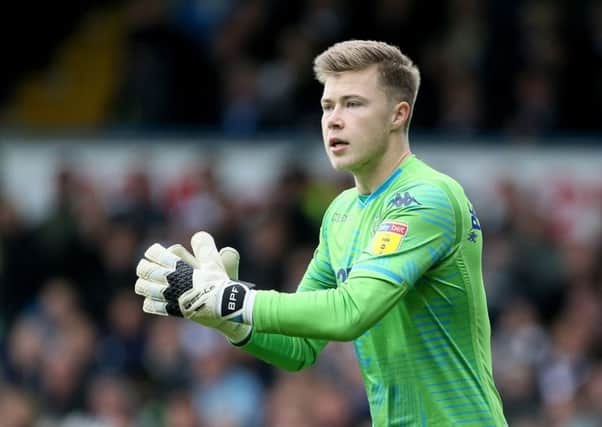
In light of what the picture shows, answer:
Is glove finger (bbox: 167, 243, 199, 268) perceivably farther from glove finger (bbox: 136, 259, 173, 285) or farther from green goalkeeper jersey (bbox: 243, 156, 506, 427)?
green goalkeeper jersey (bbox: 243, 156, 506, 427)

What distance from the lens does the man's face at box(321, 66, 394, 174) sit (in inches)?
191

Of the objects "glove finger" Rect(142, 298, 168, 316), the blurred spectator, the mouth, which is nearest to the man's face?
the mouth

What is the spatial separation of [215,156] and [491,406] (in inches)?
317

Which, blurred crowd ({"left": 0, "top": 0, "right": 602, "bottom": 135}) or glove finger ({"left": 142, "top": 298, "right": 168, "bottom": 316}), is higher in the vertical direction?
blurred crowd ({"left": 0, "top": 0, "right": 602, "bottom": 135})

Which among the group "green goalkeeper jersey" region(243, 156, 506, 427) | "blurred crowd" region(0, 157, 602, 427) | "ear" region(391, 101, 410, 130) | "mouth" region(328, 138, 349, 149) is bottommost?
"blurred crowd" region(0, 157, 602, 427)

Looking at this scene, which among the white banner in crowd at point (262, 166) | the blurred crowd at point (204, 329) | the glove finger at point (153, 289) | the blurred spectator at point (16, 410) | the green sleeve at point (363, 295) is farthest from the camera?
the white banner in crowd at point (262, 166)

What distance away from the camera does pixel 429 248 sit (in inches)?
178

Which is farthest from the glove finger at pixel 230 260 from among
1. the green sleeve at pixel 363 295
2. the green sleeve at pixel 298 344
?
the green sleeve at pixel 363 295

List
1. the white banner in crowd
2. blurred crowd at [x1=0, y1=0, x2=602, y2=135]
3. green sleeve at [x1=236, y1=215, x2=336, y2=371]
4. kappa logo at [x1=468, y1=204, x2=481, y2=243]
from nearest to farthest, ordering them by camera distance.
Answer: kappa logo at [x1=468, y1=204, x2=481, y2=243] < green sleeve at [x1=236, y1=215, x2=336, y2=371] < the white banner in crowd < blurred crowd at [x1=0, y1=0, x2=602, y2=135]

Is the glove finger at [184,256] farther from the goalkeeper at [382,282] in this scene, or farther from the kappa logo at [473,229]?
the kappa logo at [473,229]

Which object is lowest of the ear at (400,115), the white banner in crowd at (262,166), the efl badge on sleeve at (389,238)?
the white banner in crowd at (262,166)

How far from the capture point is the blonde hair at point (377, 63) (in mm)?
4875

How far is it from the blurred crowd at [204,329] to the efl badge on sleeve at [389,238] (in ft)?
15.6

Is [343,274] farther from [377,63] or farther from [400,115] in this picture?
[377,63]
